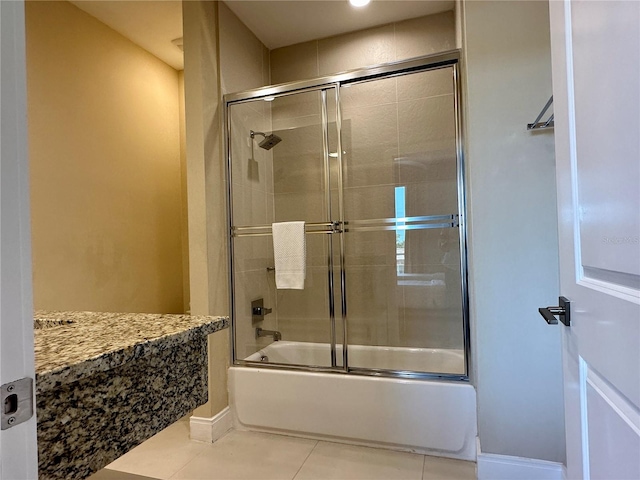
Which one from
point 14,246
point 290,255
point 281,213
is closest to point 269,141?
point 281,213

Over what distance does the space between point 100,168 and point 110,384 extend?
2.17 m

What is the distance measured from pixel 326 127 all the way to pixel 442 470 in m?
2.12

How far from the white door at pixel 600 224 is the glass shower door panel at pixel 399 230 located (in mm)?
1328

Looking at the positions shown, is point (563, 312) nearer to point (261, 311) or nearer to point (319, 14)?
point (261, 311)

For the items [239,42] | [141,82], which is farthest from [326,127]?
[141,82]

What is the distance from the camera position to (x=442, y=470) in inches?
67.7

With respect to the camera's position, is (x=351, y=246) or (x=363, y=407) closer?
(x=363, y=407)

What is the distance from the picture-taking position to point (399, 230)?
2426 mm

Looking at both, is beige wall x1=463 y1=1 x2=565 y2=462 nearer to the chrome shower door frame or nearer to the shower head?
the chrome shower door frame

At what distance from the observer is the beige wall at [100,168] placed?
2.00 metres

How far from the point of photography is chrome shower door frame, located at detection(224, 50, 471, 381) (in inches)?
75.6

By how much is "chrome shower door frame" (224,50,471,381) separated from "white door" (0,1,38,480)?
1825mm

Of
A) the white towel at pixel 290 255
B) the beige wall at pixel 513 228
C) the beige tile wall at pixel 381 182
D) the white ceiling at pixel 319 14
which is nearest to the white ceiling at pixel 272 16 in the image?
the white ceiling at pixel 319 14

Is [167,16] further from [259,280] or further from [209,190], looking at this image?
[259,280]
